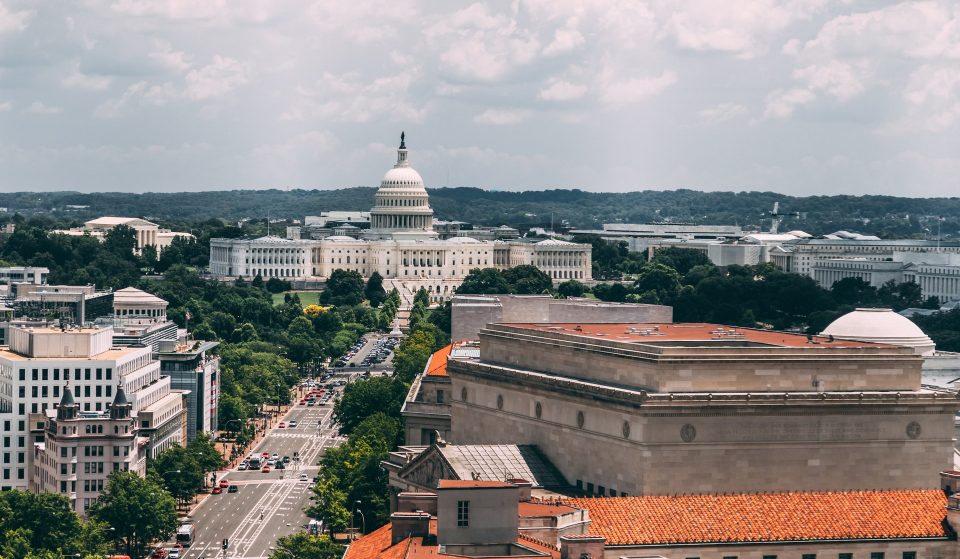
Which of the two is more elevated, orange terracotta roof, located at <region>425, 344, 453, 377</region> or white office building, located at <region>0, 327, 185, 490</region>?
orange terracotta roof, located at <region>425, 344, 453, 377</region>

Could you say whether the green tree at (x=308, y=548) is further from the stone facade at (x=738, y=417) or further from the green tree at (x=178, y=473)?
the green tree at (x=178, y=473)

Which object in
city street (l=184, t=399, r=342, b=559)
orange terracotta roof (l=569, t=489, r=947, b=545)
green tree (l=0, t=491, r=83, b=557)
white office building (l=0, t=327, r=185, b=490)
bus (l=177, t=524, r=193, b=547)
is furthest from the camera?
white office building (l=0, t=327, r=185, b=490)

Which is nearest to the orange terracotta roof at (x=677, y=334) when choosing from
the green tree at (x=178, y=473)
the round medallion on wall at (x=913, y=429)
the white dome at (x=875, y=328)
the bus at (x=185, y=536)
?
the round medallion on wall at (x=913, y=429)

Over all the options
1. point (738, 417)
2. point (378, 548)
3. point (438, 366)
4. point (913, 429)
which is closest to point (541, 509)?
point (378, 548)

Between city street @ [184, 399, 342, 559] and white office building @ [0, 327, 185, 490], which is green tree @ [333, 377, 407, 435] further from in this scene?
white office building @ [0, 327, 185, 490]

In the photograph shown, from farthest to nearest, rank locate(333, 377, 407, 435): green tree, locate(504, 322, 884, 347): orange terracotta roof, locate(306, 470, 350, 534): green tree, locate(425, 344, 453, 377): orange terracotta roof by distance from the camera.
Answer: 1. locate(333, 377, 407, 435): green tree
2. locate(306, 470, 350, 534): green tree
3. locate(425, 344, 453, 377): orange terracotta roof
4. locate(504, 322, 884, 347): orange terracotta roof

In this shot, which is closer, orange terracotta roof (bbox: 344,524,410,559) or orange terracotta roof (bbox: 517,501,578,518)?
orange terracotta roof (bbox: 344,524,410,559)

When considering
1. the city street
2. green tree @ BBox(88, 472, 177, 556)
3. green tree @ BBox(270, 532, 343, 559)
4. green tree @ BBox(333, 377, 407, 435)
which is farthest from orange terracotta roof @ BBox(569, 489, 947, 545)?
green tree @ BBox(333, 377, 407, 435)

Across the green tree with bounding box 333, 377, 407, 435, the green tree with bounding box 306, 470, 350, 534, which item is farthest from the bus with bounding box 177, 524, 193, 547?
the green tree with bounding box 333, 377, 407, 435

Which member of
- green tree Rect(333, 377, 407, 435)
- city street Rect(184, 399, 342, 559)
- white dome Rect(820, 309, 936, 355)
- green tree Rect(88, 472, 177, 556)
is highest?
white dome Rect(820, 309, 936, 355)
